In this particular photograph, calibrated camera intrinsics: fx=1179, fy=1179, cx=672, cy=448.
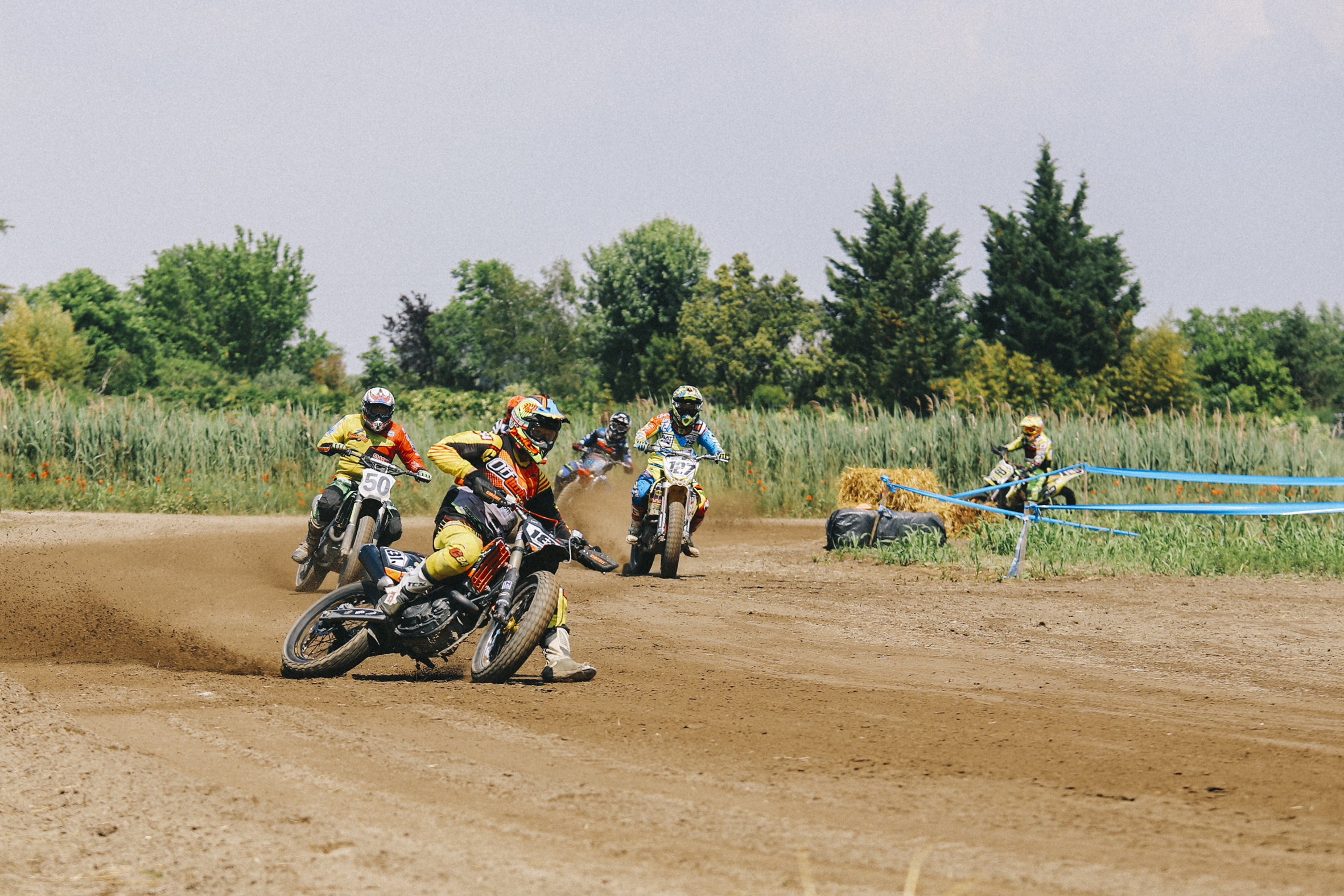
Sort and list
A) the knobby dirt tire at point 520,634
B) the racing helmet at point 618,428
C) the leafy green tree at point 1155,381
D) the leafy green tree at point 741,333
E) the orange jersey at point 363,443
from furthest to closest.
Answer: the leafy green tree at point 741,333 < the leafy green tree at point 1155,381 < the racing helmet at point 618,428 < the orange jersey at point 363,443 < the knobby dirt tire at point 520,634

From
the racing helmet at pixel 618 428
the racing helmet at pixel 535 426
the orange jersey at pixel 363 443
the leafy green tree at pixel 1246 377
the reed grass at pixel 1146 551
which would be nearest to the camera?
the racing helmet at pixel 535 426

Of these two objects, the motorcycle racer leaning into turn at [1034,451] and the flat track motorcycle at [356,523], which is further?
the motorcycle racer leaning into turn at [1034,451]

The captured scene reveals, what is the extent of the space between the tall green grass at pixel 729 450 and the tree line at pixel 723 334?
54.8 feet

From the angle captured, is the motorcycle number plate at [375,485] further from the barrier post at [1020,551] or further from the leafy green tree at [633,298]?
the leafy green tree at [633,298]

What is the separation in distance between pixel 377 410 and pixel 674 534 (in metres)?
3.67

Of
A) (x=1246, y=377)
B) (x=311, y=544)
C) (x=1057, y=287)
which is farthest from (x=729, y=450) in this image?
(x=1246, y=377)

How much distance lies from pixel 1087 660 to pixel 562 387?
2805 inches

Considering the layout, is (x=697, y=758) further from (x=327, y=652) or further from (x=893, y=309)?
(x=893, y=309)

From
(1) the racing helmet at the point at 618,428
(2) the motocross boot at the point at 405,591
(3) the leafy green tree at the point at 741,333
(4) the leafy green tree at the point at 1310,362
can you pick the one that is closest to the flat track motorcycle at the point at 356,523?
(2) the motocross boot at the point at 405,591

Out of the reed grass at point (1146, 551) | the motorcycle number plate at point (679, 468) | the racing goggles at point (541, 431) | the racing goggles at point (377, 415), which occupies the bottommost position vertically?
the reed grass at point (1146, 551)

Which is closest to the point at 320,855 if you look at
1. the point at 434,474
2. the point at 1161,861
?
the point at 1161,861

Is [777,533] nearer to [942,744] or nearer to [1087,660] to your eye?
[1087,660]

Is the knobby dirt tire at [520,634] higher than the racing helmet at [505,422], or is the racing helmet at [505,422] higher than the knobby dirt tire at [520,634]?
the racing helmet at [505,422]

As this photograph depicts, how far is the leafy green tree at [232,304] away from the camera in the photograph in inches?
3752
